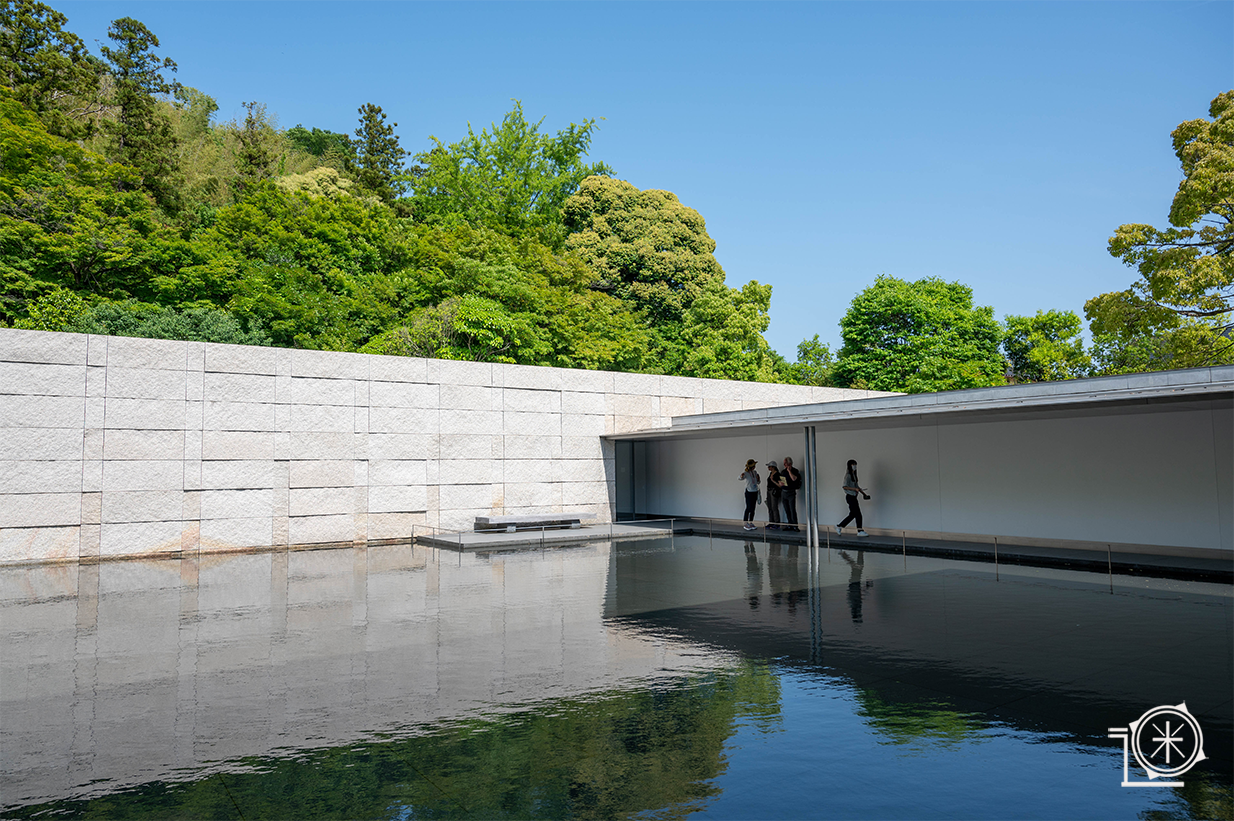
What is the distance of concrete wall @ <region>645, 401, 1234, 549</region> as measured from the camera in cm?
1282

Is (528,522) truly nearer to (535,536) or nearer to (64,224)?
(535,536)

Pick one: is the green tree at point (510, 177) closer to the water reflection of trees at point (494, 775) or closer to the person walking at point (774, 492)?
the person walking at point (774, 492)

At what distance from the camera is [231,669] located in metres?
6.72

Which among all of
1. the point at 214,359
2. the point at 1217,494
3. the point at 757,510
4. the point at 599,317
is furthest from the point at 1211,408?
the point at 599,317

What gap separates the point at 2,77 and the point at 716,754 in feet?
119

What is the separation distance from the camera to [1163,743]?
4.80 metres

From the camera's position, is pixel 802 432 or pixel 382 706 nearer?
pixel 382 706

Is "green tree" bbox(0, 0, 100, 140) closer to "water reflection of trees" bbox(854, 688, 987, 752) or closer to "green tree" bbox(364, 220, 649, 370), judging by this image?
"green tree" bbox(364, 220, 649, 370)

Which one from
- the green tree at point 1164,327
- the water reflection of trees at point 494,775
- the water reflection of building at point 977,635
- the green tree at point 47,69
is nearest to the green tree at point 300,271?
the green tree at point 47,69

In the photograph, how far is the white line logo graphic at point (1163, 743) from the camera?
440 cm

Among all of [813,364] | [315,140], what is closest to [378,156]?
[315,140]

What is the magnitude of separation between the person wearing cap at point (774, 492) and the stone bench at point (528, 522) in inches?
177

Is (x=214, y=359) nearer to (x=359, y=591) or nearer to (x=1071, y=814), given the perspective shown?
(x=359, y=591)

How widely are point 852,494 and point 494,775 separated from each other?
1434 centimetres
